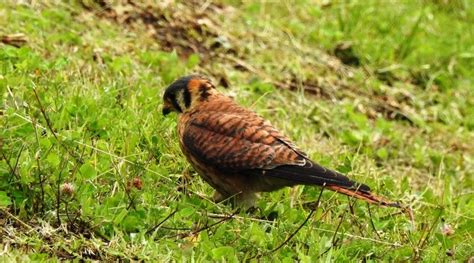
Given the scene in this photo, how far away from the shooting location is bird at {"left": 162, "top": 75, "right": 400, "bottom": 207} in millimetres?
4496

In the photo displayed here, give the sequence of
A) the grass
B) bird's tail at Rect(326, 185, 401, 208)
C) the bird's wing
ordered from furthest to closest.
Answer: the bird's wing < bird's tail at Rect(326, 185, 401, 208) < the grass

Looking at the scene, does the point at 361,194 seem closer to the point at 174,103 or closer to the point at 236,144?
the point at 236,144

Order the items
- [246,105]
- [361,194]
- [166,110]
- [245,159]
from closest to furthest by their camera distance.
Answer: [361,194] → [245,159] → [166,110] → [246,105]

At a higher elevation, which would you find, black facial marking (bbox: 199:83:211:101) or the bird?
black facial marking (bbox: 199:83:211:101)

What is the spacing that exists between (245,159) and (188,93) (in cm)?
65

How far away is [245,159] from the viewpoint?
181 inches

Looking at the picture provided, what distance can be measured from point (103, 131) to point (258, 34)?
3.09 meters

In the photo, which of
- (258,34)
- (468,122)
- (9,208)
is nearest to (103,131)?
(9,208)

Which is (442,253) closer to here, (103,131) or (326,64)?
(103,131)

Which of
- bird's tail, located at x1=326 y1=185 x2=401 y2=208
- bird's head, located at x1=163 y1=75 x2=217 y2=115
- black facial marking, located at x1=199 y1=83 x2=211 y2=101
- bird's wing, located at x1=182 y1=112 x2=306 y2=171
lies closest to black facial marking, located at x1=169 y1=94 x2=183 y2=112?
bird's head, located at x1=163 y1=75 x2=217 y2=115

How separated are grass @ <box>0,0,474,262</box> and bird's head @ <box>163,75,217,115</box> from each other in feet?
0.80

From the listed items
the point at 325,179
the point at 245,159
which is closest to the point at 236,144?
the point at 245,159

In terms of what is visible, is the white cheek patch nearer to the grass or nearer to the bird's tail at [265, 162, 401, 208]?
the grass

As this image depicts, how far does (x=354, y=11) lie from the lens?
875cm
